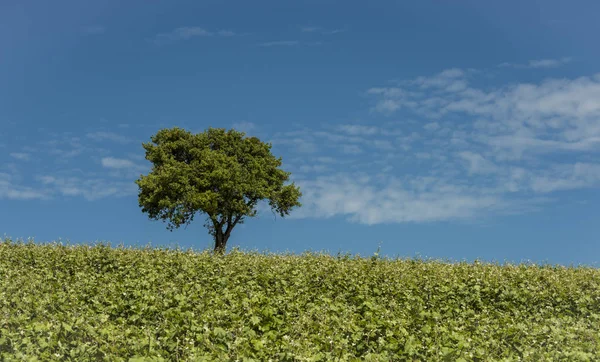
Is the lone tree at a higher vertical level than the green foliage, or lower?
higher

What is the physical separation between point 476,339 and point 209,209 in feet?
108

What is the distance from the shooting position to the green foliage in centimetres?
1288

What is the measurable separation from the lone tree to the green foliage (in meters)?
18.9

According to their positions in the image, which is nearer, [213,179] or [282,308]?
[282,308]

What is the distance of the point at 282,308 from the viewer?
1725cm

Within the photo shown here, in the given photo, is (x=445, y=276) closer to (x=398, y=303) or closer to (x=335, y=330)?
(x=398, y=303)

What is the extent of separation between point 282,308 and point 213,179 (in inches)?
1163

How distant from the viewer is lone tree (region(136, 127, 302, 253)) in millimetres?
45656

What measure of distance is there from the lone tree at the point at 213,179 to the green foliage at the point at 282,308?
18.9 metres

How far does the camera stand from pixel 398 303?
19062mm

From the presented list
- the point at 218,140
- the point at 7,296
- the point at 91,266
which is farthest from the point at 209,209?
the point at 7,296

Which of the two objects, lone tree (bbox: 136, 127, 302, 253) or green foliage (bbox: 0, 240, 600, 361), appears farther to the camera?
lone tree (bbox: 136, 127, 302, 253)

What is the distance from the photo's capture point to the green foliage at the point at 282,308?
12875mm

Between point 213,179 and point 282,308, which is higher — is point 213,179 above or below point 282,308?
above
